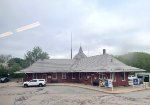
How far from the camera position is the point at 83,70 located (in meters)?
49.0

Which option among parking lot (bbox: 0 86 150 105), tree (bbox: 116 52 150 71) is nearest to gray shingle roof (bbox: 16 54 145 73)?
parking lot (bbox: 0 86 150 105)

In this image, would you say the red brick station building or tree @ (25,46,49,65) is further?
tree @ (25,46,49,65)

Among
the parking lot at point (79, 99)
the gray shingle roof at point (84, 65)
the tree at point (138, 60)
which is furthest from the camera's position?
the tree at point (138, 60)

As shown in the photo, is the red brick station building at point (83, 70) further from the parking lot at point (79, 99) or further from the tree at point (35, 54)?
the tree at point (35, 54)

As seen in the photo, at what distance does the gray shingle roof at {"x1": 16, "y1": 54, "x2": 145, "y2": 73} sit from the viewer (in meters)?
42.1

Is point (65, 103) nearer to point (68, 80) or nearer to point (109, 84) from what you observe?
point (109, 84)

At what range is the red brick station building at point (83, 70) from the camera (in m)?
42.1

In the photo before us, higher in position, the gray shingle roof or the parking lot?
the gray shingle roof

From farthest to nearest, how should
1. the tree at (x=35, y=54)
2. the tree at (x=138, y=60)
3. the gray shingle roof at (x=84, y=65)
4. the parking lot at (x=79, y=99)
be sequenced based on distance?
the tree at (x=35, y=54), the tree at (x=138, y=60), the gray shingle roof at (x=84, y=65), the parking lot at (x=79, y=99)

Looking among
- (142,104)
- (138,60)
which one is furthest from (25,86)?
(138,60)

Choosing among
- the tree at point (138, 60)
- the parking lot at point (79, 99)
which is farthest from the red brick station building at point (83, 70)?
the tree at point (138, 60)

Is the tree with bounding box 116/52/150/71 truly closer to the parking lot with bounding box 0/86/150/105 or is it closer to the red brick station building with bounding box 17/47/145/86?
the red brick station building with bounding box 17/47/145/86

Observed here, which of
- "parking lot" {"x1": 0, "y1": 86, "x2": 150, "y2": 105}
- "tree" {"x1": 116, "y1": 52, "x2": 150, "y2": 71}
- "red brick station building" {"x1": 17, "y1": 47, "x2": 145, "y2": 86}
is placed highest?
"tree" {"x1": 116, "y1": 52, "x2": 150, "y2": 71}

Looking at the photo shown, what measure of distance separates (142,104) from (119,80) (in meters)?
20.1
